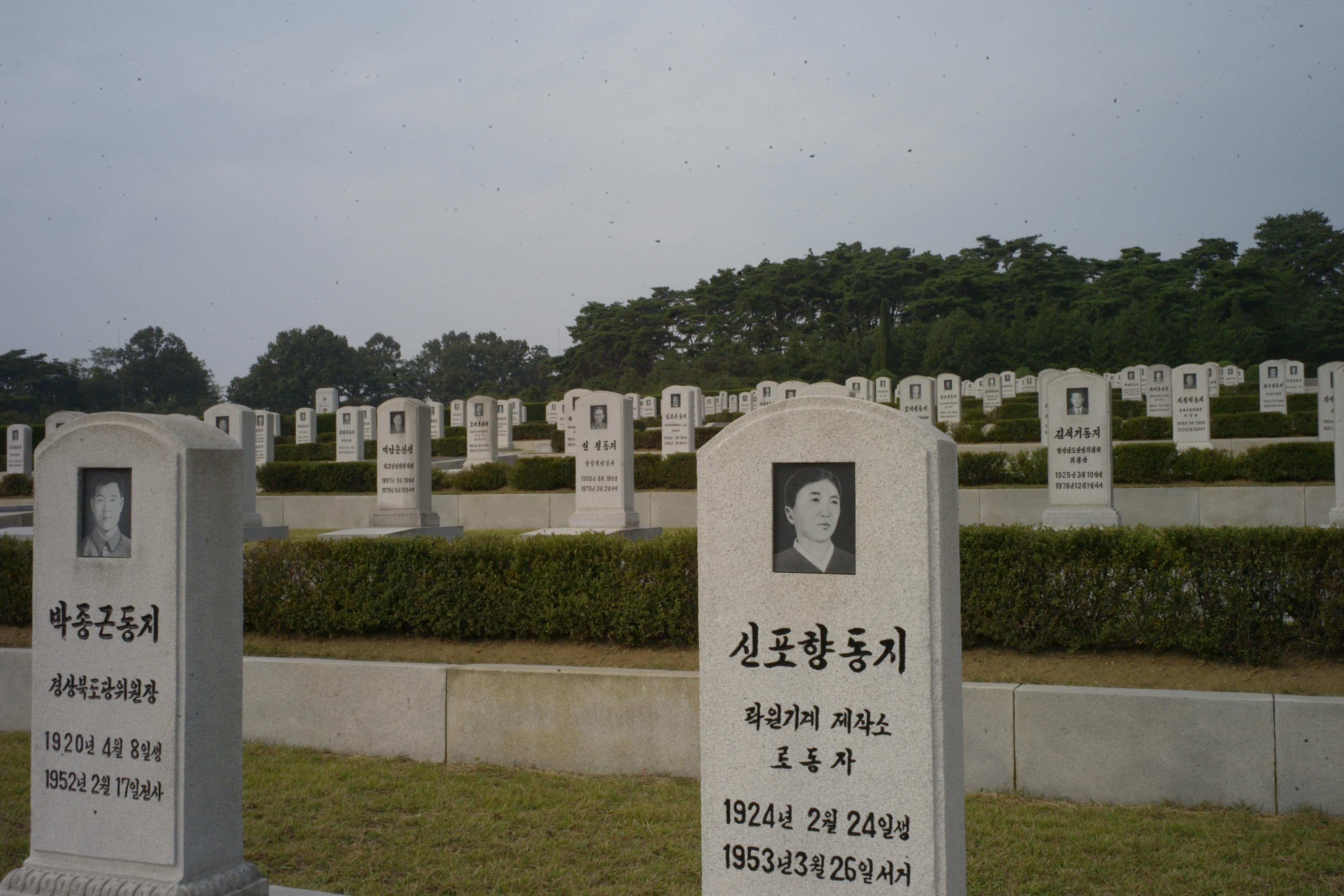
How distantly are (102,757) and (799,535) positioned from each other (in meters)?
3.02

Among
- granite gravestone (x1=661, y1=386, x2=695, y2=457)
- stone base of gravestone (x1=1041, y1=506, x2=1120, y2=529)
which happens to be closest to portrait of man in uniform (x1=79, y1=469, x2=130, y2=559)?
stone base of gravestone (x1=1041, y1=506, x2=1120, y2=529)

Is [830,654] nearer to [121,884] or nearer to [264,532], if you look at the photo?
[121,884]

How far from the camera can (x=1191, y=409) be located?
21.3 meters

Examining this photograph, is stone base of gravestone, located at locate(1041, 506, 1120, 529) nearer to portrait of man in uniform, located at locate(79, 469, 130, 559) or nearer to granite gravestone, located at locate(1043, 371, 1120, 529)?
granite gravestone, located at locate(1043, 371, 1120, 529)

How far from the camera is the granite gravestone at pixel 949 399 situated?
31.5 metres

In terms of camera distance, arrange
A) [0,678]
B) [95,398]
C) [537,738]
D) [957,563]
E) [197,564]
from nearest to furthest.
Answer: [957,563] < [197,564] < [537,738] < [0,678] < [95,398]

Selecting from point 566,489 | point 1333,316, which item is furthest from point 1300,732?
point 1333,316

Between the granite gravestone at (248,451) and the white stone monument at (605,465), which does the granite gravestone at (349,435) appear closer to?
the granite gravestone at (248,451)

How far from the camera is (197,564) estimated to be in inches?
160

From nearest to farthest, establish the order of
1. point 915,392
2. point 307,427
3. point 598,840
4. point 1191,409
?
point 598,840 → point 1191,409 → point 915,392 → point 307,427

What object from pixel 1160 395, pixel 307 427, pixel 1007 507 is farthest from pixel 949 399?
pixel 307 427

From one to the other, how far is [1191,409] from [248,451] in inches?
736

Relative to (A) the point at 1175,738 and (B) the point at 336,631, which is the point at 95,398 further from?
(A) the point at 1175,738

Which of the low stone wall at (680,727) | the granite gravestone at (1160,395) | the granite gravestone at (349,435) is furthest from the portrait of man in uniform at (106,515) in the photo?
the granite gravestone at (1160,395)
